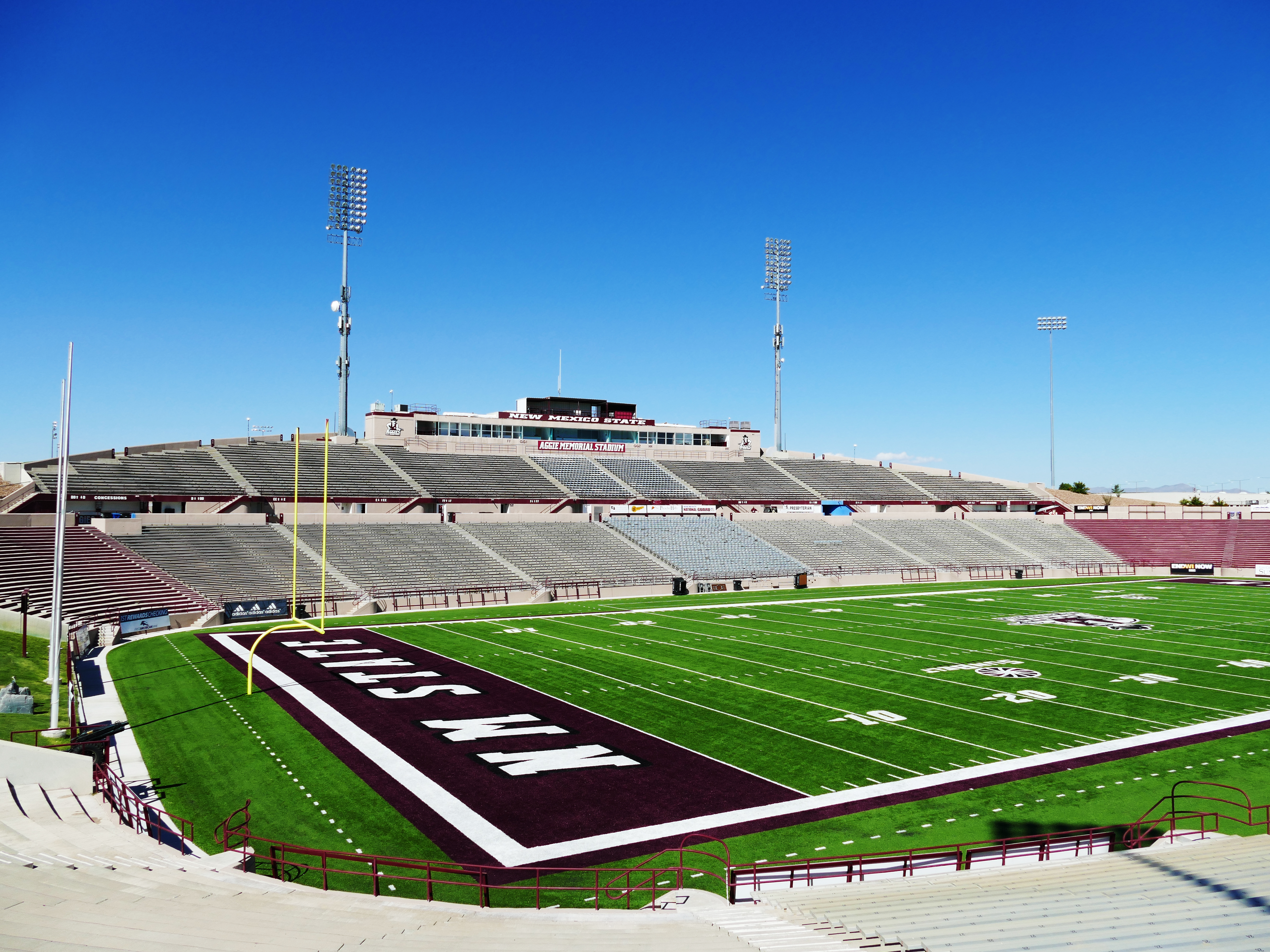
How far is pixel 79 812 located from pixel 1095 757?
17922mm

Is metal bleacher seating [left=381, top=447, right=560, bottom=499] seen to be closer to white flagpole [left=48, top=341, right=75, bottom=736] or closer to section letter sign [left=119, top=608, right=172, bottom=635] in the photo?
section letter sign [left=119, top=608, right=172, bottom=635]

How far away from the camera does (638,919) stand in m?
10.3

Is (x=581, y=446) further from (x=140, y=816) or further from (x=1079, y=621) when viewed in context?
(x=140, y=816)

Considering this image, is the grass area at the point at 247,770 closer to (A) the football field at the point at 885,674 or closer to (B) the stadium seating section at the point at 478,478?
(A) the football field at the point at 885,674

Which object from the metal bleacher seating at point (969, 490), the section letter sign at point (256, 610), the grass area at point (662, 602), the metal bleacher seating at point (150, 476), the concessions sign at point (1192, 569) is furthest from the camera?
the metal bleacher seating at point (969, 490)

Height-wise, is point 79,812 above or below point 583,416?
below

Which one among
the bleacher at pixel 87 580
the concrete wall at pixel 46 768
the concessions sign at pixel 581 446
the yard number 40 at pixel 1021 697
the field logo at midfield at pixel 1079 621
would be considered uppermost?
the concessions sign at pixel 581 446

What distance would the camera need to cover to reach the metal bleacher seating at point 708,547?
5147 cm

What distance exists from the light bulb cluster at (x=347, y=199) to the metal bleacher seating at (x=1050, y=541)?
47.9 meters

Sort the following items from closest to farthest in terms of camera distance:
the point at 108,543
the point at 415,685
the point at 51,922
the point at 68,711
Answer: the point at 51,922
the point at 68,711
the point at 415,685
the point at 108,543

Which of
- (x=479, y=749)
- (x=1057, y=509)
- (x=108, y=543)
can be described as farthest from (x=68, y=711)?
(x=1057, y=509)

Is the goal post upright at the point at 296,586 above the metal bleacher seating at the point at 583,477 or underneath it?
underneath

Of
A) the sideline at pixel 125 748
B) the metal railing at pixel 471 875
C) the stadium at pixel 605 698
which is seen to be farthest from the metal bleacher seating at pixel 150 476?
the metal railing at pixel 471 875

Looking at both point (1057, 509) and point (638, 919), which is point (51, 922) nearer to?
point (638, 919)
